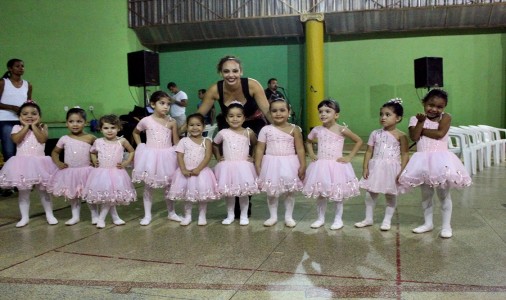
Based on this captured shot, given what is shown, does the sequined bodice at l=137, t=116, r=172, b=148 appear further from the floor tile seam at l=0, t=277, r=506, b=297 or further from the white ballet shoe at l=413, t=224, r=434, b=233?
the white ballet shoe at l=413, t=224, r=434, b=233

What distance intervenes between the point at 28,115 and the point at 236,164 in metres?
1.94

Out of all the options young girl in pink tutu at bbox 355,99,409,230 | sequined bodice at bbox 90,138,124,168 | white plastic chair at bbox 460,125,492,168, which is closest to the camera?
young girl in pink tutu at bbox 355,99,409,230

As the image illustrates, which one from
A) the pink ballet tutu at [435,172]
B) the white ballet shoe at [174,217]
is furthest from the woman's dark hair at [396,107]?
the white ballet shoe at [174,217]

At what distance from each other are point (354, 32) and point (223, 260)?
8.87 metres

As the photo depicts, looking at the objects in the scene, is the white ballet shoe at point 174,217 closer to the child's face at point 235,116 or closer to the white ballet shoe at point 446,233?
the child's face at point 235,116

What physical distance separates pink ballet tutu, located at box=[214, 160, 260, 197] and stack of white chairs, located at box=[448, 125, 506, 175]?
388cm

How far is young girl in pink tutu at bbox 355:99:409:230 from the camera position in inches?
148

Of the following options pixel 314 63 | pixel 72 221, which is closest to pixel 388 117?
pixel 72 221

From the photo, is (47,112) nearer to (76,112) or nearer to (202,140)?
(76,112)

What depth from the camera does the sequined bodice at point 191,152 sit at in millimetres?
4085

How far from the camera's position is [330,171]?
12.5 ft

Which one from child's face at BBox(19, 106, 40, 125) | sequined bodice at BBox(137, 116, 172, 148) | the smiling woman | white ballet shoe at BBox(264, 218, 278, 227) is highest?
the smiling woman

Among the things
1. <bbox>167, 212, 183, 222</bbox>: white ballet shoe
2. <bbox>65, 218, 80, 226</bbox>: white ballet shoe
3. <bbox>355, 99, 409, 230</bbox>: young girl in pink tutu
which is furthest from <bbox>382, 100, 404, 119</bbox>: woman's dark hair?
<bbox>65, 218, 80, 226</bbox>: white ballet shoe

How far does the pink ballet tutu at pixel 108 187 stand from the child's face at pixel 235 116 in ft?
3.49
